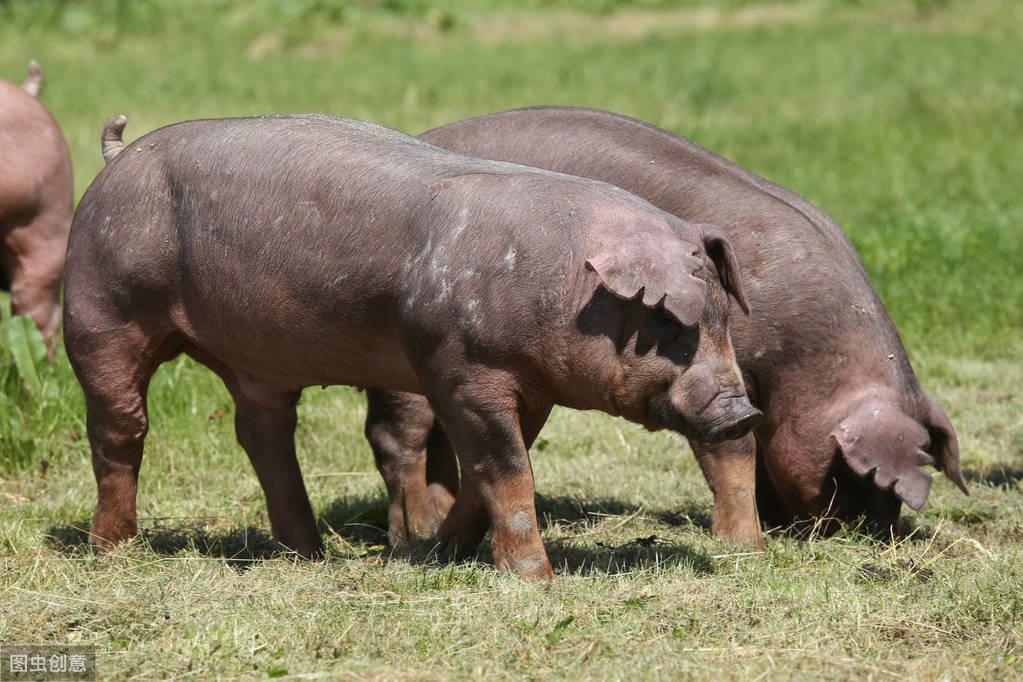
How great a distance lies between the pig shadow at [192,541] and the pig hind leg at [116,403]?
0.45ft

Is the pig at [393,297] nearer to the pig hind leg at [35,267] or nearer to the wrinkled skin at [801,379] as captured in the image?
the wrinkled skin at [801,379]

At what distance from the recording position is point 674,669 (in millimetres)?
4457

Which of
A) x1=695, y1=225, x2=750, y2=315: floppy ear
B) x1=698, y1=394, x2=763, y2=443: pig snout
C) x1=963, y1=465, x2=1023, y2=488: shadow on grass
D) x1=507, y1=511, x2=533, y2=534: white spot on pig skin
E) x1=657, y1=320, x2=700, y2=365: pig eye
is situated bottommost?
x1=963, y1=465, x2=1023, y2=488: shadow on grass

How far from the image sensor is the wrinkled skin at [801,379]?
609cm

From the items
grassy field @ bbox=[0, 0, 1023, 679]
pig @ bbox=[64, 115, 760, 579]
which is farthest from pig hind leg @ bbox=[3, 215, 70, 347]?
pig @ bbox=[64, 115, 760, 579]

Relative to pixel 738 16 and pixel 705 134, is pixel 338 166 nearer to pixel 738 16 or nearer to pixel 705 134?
pixel 705 134

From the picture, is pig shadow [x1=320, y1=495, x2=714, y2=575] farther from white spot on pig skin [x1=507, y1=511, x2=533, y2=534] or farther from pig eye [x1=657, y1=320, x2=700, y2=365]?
pig eye [x1=657, y1=320, x2=700, y2=365]

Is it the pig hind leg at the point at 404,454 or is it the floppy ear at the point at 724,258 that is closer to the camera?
the floppy ear at the point at 724,258

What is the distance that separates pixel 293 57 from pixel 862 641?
1718 centimetres

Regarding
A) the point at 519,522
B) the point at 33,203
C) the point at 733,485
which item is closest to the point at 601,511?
the point at 733,485

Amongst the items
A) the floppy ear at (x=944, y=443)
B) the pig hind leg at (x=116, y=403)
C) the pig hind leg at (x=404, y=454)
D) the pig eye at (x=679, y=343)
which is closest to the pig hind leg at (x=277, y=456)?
the pig hind leg at (x=116, y=403)

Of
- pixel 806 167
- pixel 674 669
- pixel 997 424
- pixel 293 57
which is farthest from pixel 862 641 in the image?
pixel 293 57

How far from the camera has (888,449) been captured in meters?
5.96

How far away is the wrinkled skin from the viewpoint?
6090mm
